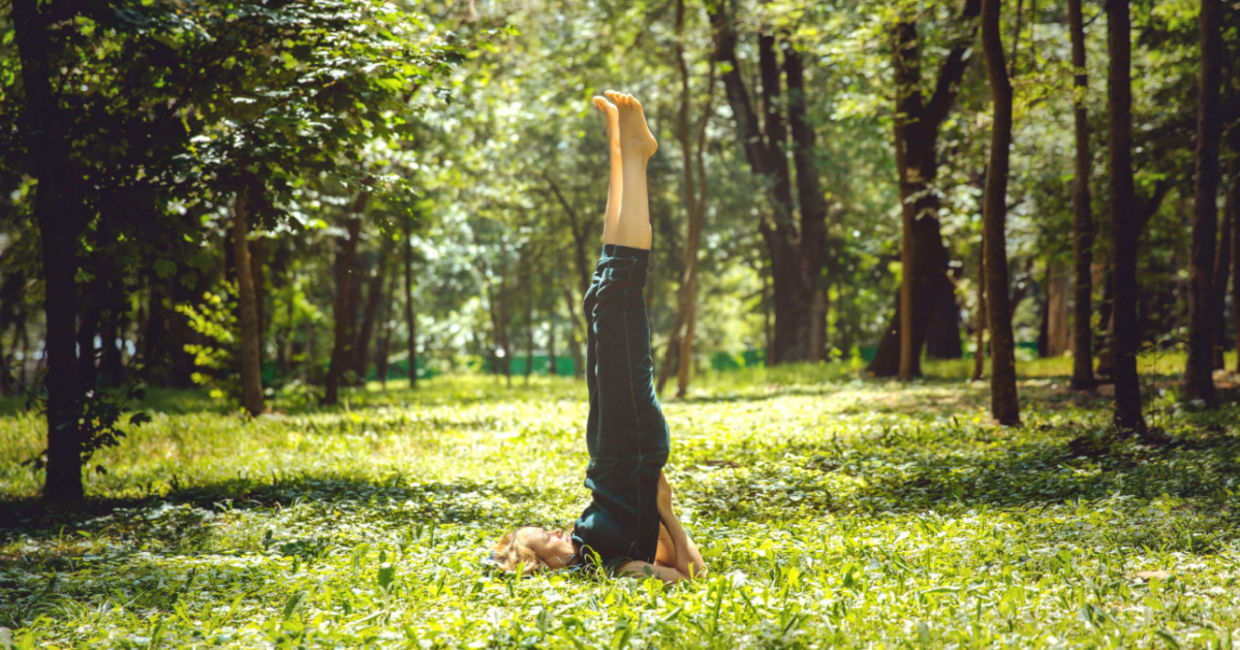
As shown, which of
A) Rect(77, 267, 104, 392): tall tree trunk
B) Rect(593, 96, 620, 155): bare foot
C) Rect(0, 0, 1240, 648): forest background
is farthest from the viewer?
Rect(77, 267, 104, 392): tall tree trunk

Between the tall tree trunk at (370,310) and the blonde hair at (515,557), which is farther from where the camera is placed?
the tall tree trunk at (370,310)

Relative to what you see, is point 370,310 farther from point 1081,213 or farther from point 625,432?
point 625,432

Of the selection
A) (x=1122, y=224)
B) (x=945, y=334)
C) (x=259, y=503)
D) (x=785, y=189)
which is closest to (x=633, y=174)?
(x=259, y=503)

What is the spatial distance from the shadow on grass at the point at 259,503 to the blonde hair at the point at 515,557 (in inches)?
71.1

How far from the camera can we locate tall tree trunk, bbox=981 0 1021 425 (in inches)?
389

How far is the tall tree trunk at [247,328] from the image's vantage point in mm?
12883

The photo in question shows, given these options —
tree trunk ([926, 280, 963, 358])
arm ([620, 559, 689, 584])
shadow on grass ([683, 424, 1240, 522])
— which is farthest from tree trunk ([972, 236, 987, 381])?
arm ([620, 559, 689, 584])

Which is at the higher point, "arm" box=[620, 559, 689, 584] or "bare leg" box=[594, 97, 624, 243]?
"bare leg" box=[594, 97, 624, 243]

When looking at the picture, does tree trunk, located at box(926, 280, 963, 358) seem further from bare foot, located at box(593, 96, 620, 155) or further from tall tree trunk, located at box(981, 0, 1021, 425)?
bare foot, located at box(593, 96, 620, 155)

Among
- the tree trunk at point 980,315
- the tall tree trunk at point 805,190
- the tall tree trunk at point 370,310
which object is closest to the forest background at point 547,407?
the tree trunk at point 980,315

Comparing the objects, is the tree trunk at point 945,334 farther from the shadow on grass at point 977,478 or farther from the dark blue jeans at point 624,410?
the dark blue jeans at point 624,410

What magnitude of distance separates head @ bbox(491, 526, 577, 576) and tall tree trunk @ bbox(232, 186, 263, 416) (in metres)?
8.69

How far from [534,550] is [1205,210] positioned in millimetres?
8968

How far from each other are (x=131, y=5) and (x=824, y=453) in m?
7.54
